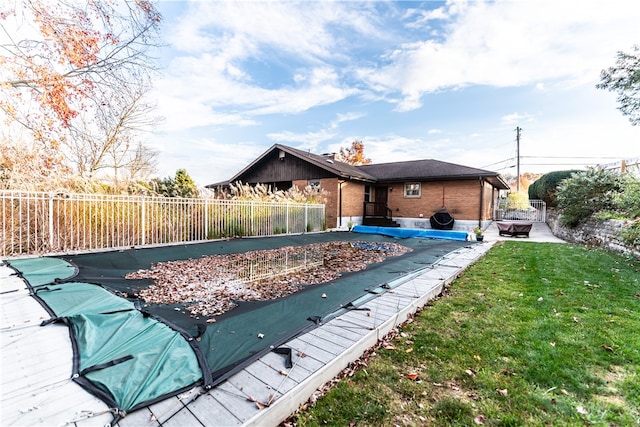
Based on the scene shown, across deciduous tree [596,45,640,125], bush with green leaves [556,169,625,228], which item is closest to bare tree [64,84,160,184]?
bush with green leaves [556,169,625,228]

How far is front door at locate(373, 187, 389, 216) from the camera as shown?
658 inches

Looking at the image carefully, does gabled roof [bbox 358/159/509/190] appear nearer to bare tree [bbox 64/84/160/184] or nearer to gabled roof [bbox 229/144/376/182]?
gabled roof [bbox 229/144/376/182]

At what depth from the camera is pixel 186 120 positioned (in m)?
12.5

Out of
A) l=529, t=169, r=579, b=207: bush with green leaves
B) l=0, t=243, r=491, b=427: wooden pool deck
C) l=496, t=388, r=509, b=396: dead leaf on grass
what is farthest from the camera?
l=529, t=169, r=579, b=207: bush with green leaves

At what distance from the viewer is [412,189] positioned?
52.4 ft

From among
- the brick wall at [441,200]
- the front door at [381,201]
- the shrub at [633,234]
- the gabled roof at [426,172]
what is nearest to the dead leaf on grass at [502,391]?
the shrub at [633,234]

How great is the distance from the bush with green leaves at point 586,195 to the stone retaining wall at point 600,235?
1.24 ft

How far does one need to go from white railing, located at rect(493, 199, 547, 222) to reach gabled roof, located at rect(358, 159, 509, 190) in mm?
1916

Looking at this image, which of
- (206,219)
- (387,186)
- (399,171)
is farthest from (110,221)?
(399,171)

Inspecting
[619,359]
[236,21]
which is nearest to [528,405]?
[619,359]

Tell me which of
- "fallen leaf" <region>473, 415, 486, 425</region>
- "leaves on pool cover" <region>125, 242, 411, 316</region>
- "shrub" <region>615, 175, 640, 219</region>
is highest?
"shrub" <region>615, 175, 640, 219</region>

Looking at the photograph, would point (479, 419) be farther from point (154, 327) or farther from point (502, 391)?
point (154, 327)

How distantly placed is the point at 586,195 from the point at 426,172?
23.0 ft

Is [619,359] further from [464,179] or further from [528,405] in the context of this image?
[464,179]
